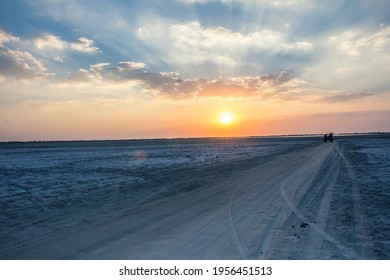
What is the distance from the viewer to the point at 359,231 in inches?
312

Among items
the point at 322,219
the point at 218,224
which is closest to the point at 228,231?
the point at 218,224

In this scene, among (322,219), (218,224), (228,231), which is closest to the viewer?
(228,231)

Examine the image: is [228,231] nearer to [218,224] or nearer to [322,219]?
[218,224]

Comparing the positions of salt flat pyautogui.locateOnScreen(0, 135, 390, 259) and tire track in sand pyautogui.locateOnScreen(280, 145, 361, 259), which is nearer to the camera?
tire track in sand pyautogui.locateOnScreen(280, 145, 361, 259)

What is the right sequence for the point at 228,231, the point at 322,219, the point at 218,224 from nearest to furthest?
the point at 228,231
the point at 218,224
the point at 322,219

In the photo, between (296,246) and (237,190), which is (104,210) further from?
(296,246)

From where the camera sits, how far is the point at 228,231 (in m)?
8.09

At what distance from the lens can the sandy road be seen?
6.70m

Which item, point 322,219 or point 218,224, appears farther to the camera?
point 322,219

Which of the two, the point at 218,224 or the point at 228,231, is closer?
the point at 228,231

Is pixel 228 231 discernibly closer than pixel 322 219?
Yes

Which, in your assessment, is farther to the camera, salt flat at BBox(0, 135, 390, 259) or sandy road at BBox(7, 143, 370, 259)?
salt flat at BBox(0, 135, 390, 259)

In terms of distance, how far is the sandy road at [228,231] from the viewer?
22.0ft
